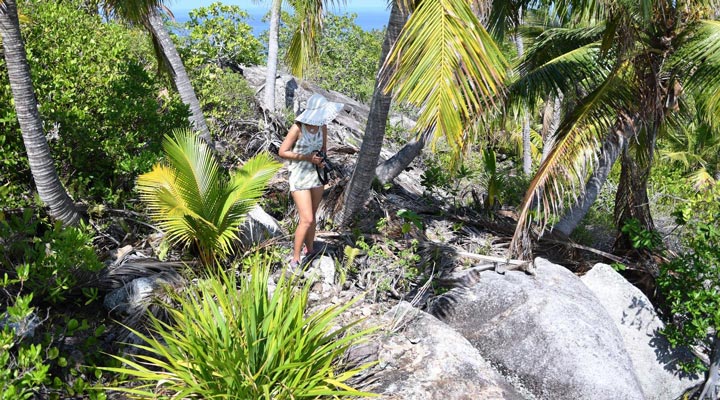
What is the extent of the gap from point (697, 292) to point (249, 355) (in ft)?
15.9

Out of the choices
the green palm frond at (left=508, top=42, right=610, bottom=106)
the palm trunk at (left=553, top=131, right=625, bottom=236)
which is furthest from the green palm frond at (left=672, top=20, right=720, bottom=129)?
the palm trunk at (left=553, top=131, right=625, bottom=236)

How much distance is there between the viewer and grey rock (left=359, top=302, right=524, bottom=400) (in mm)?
4008

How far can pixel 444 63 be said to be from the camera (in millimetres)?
4094

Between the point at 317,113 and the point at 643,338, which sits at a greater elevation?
the point at 317,113

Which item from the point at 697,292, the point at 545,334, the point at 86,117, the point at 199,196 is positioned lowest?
the point at 545,334

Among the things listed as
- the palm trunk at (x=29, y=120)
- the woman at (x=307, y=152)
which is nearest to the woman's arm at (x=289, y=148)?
the woman at (x=307, y=152)

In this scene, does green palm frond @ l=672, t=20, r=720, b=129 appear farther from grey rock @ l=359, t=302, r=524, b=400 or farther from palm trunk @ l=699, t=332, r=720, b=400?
grey rock @ l=359, t=302, r=524, b=400

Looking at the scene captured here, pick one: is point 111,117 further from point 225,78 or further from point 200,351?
point 225,78

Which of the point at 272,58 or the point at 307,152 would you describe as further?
the point at 272,58

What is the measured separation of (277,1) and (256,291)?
29.1ft

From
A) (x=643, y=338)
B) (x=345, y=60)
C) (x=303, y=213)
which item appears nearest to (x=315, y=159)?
(x=303, y=213)

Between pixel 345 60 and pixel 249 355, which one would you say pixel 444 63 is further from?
pixel 345 60

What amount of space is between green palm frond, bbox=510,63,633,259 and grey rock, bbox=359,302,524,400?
210 centimetres

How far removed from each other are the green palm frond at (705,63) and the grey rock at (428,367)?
378 centimetres
